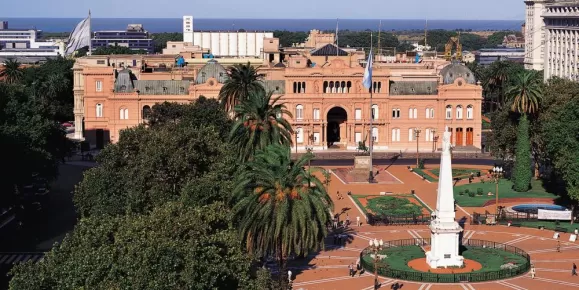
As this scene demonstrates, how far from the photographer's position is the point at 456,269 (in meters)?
78.9

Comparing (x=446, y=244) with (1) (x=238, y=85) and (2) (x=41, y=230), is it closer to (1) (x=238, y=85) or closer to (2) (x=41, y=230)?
(2) (x=41, y=230)

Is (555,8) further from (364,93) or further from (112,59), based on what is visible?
(112,59)

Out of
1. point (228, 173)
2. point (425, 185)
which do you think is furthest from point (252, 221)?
point (425, 185)

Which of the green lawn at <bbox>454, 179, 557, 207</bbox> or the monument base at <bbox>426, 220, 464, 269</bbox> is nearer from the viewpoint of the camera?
the monument base at <bbox>426, 220, 464, 269</bbox>

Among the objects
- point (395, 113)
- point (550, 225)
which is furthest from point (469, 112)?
point (550, 225)

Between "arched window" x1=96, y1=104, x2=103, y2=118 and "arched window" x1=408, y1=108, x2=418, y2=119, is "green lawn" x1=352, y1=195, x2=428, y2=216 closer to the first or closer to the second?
"arched window" x1=408, y1=108, x2=418, y2=119

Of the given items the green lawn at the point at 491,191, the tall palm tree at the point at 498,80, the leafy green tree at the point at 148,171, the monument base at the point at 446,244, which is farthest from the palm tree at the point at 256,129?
the tall palm tree at the point at 498,80

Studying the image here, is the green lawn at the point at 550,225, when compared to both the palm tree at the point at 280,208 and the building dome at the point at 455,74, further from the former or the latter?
the building dome at the point at 455,74

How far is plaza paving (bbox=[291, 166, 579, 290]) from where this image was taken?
75.9m

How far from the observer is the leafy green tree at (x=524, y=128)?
112m

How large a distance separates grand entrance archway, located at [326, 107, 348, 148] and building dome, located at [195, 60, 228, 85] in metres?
16.4

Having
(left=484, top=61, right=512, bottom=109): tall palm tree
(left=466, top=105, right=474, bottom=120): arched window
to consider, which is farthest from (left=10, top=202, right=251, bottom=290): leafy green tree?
(left=484, top=61, right=512, bottom=109): tall palm tree

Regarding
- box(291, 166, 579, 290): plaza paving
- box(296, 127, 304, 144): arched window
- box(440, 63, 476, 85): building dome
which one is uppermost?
box(440, 63, 476, 85): building dome

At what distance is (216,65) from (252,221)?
84.5 metres
